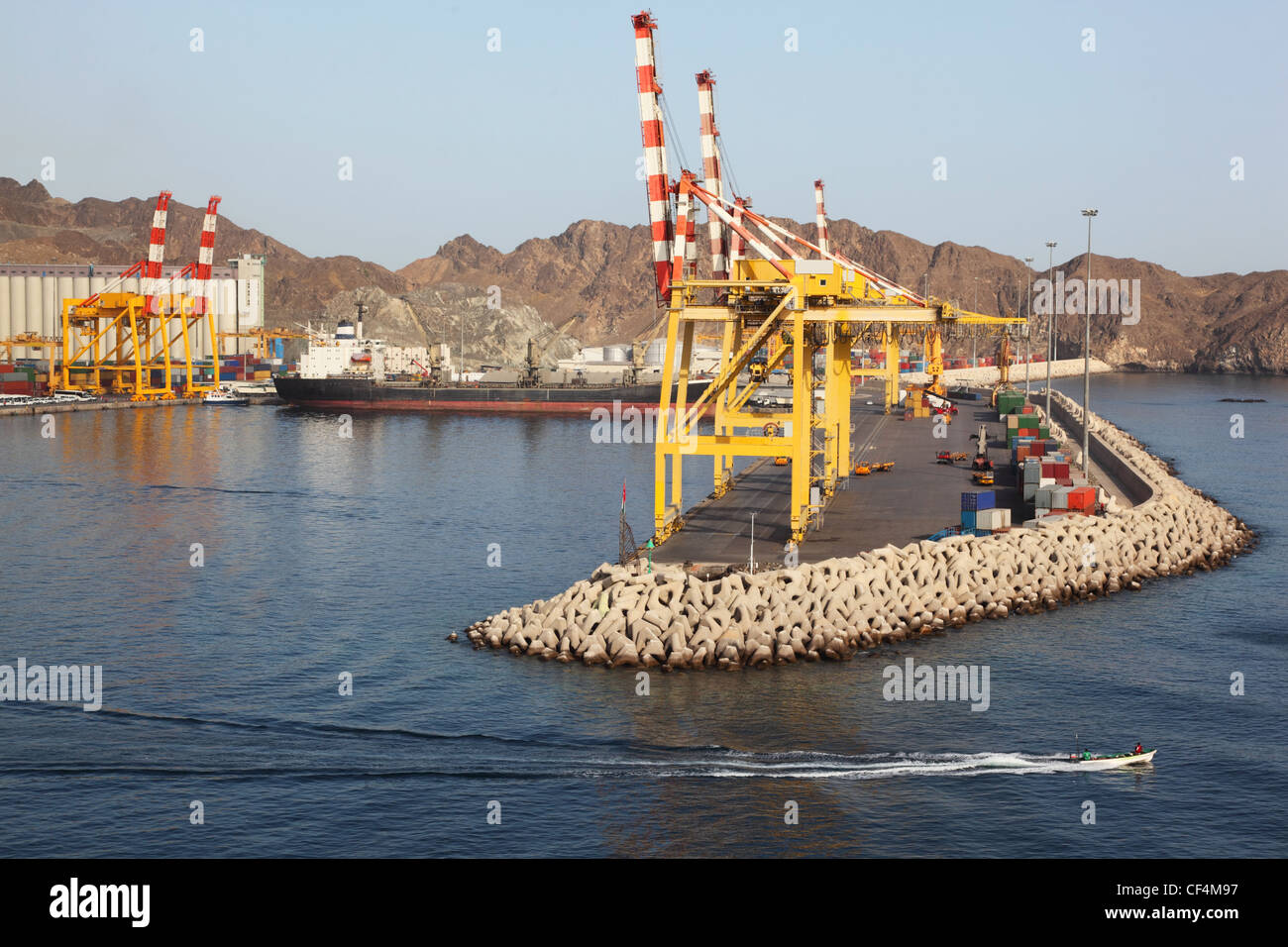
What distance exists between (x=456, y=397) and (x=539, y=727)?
504 feet

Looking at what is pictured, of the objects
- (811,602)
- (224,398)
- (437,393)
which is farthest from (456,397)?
(811,602)

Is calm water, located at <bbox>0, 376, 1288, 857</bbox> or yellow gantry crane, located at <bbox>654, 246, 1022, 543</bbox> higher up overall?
yellow gantry crane, located at <bbox>654, 246, 1022, 543</bbox>

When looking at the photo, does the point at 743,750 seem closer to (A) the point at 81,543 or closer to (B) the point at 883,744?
(B) the point at 883,744

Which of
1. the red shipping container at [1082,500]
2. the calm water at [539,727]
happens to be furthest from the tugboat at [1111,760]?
the red shipping container at [1082,500]

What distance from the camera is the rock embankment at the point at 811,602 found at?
4375 cm

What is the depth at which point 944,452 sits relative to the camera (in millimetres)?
88938

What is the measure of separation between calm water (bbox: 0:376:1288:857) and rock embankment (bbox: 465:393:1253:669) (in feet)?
3.68

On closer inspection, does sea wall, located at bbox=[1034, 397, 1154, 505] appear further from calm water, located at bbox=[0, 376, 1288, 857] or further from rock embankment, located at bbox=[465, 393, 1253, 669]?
rock embankment, located at bbox=[465, 393, 1253, 669]

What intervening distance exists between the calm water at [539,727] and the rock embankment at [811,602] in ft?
3.68

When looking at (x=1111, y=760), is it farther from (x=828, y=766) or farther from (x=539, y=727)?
(x=539, y=727)

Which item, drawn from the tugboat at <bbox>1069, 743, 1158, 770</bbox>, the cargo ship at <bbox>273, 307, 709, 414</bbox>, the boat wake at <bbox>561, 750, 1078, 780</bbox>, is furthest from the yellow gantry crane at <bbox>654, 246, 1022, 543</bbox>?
the cargo ship at <bbox>273, 307, 709, 414</bbox>

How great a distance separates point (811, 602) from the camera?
151 feet

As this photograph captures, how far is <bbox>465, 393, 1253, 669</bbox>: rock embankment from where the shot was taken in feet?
144

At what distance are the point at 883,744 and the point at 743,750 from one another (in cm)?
387
